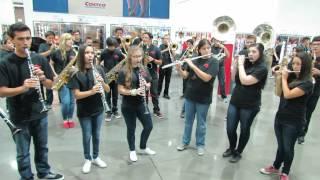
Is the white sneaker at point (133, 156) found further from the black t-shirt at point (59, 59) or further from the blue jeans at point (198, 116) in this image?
the black t-shirt at point (59, 59)

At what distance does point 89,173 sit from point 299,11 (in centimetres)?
1271

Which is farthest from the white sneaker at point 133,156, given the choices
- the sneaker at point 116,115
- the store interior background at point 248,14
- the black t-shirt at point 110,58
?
the store interior background at point 248,14

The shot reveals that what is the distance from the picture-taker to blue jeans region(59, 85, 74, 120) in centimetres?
429

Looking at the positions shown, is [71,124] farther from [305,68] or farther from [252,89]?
[305,68]

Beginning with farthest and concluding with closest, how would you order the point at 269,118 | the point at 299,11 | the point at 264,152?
the point at 299,11
the point at 269,118
the point at 264,152

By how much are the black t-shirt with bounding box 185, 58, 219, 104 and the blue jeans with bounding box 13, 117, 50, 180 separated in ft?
5.68

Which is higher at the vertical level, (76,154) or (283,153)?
(283,153)

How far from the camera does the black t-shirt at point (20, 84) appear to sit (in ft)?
7.31

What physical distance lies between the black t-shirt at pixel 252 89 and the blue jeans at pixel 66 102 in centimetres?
271

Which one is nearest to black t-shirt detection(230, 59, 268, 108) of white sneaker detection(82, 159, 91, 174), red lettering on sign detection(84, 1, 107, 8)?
white sneaker detection(82, 159, 91, 174)

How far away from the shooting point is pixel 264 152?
367 centimetres

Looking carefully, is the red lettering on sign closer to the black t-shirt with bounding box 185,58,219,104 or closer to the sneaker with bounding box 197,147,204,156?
the black t-shirt with bounding box 185,58,219,104

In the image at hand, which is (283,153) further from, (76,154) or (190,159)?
(76,154)

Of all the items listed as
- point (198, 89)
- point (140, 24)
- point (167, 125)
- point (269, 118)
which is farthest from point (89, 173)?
point (140, 24)
